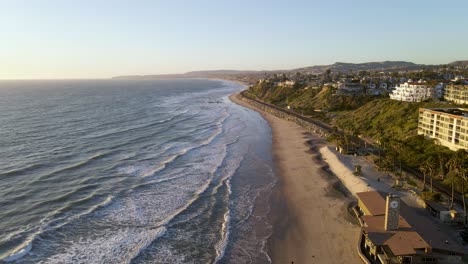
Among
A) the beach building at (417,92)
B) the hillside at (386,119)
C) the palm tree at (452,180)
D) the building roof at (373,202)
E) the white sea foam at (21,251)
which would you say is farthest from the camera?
the beach building at (417,92)

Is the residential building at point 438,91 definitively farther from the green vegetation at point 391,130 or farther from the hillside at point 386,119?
the hillside at point 386,119

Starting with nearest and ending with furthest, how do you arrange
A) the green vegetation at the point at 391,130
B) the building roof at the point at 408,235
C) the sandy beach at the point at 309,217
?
the building roof at the point at 408,235 → the sandy beach at the point at 309,217 → the green vegetation at the point at 391,130

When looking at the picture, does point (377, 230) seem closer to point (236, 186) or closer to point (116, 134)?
point (236, 186)

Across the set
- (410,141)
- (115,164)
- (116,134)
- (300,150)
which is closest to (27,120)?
(116,134)

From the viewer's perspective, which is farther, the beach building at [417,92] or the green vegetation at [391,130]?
the beach building at [417,92]

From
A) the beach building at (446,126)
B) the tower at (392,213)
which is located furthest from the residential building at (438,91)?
the tower at (392,213)

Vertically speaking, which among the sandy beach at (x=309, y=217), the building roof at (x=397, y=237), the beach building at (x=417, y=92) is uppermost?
the beach building at (x=417, y=92)

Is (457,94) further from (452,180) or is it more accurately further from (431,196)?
(431,196)
